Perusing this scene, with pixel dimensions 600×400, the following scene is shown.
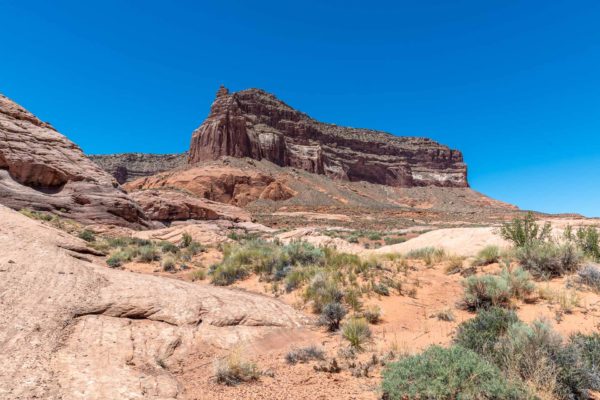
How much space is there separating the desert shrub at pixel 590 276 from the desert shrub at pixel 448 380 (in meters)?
4.66

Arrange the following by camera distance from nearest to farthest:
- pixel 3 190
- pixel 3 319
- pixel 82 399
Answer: pixel 82 399 → pixel 3 319 → pixel 3 190

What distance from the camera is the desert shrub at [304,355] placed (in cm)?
453

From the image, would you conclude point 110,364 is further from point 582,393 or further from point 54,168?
point 54,168

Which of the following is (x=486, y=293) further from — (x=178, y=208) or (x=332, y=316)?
(x=178, y=208)

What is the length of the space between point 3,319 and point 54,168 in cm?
1941

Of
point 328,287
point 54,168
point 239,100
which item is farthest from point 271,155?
point 328,287

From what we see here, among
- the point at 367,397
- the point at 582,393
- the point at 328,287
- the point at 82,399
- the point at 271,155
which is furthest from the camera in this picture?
the point at 271,155

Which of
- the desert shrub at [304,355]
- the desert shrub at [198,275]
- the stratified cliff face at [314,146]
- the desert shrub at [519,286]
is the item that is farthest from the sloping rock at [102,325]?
the stratified cliff face at [314,146]

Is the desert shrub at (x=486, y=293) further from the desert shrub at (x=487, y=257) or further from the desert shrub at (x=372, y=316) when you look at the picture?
the desert shrub at (x=487, y=257)

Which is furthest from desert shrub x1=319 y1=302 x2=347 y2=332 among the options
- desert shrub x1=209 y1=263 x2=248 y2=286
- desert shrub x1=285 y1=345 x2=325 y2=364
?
desert shrub x1=209 y1=263 x2=248 y2=286

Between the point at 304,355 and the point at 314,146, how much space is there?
93.0 m

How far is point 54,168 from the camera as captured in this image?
19.5 meters

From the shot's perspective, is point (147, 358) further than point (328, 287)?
No

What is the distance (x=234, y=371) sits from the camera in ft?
12.9
